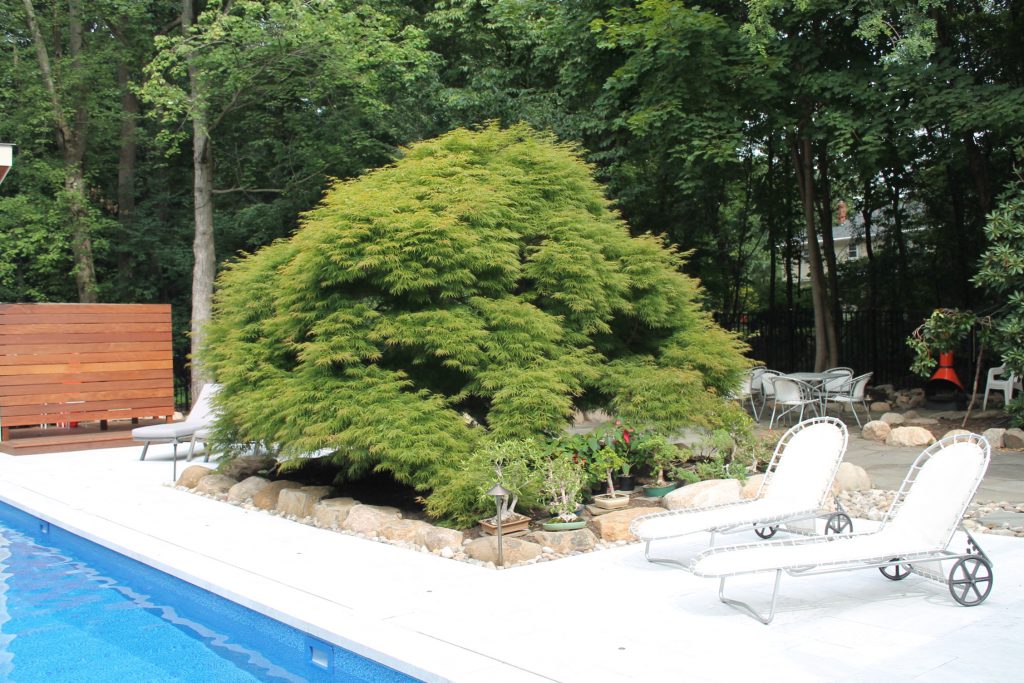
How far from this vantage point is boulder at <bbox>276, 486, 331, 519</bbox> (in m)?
6.99

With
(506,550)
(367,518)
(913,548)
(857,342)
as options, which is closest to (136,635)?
(367,518)

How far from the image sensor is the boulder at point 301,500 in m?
6.99

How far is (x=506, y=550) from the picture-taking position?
5492 millimetres

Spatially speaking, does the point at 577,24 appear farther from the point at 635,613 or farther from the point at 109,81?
the point at 635,613

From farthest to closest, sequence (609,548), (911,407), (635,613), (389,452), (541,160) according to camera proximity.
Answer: (911,407)
(541,160)
(389,452)
(609,548)
(635,613)

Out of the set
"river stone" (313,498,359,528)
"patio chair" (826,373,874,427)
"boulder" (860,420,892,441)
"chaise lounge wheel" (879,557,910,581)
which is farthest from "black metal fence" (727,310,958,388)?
"chaise lounge wheel" (879,557,910,581)

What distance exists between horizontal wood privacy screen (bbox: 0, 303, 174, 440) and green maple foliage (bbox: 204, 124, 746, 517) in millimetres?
4559

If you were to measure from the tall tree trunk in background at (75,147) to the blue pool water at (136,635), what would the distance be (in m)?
12.6

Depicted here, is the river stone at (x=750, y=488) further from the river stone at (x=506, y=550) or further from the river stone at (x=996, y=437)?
the river stone at (x=996, y=437)

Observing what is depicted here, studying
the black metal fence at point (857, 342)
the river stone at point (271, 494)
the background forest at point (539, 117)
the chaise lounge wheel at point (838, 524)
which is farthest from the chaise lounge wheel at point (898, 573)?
the black metal fence at point (857, 342)

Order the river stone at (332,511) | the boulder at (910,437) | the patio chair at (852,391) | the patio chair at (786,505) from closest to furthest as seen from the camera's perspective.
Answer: the patio chair at (786,505) < the river stone at (332,511) < the boulder at (910,437) < the patio chair at (852,391)

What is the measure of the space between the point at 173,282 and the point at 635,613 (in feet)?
60.7

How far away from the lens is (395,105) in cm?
1698

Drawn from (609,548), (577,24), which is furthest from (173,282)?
(609,548)
